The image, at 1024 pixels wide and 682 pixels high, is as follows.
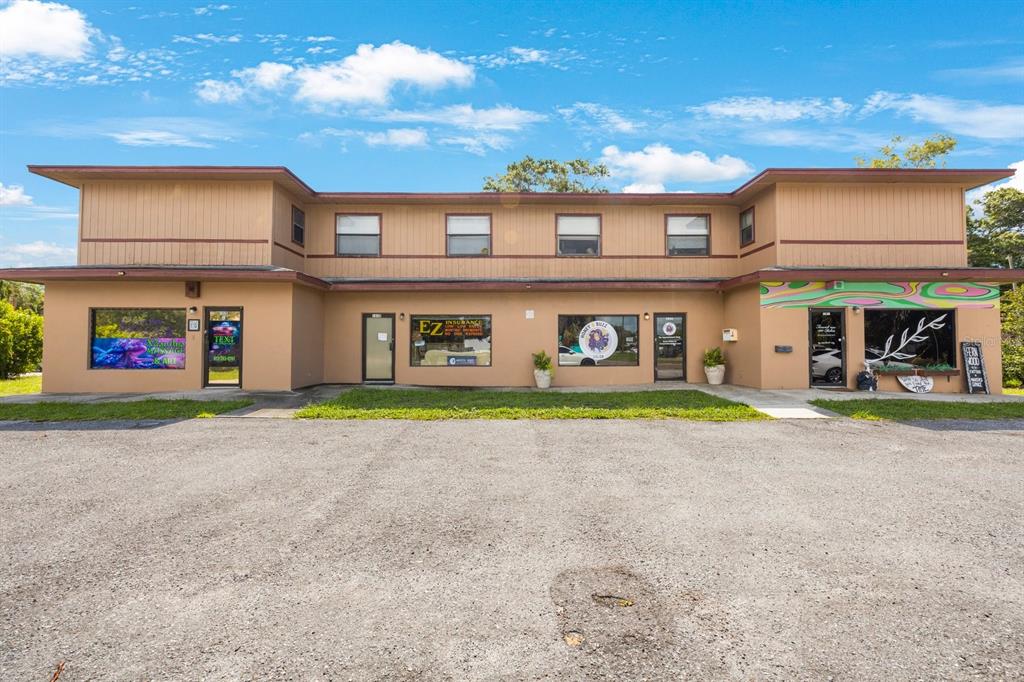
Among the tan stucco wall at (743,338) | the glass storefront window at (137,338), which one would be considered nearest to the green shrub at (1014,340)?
the tan stucco wall at (743,338)

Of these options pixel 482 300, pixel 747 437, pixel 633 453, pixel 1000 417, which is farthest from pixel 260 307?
pixel 1000 417

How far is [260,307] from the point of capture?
42.3ft

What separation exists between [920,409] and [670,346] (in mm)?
6276

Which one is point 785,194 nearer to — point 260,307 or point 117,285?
point 260,307

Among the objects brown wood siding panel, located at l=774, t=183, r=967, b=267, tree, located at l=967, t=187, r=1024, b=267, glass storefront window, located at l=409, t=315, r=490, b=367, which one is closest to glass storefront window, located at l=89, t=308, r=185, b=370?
glass storefront window, located at l=409, t=315, r=490, b=367

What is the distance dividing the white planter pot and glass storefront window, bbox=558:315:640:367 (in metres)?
2.08

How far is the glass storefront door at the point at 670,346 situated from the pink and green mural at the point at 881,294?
270 cm

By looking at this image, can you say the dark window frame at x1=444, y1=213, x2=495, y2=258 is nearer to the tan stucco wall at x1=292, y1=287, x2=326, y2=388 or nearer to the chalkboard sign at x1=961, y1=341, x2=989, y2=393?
the tan stucco wall at x1=292, y1=287, x2=326, y2=388

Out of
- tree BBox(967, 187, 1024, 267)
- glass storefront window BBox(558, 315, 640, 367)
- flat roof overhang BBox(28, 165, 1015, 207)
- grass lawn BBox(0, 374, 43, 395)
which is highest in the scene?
tree BBox(967, 187, 1024, 267)

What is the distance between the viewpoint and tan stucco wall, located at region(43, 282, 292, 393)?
42.1ft

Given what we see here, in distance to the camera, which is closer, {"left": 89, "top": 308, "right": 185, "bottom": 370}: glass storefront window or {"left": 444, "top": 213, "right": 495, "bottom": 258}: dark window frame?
{"left": 89, "top": 308, "right": 185, "bottom": 370}: glass storefront window

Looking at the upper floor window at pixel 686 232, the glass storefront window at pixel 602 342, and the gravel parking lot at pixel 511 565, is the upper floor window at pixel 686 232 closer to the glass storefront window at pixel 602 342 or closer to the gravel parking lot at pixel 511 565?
the glass storefront window at pixel 602 342

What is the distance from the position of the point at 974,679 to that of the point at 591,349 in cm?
1277

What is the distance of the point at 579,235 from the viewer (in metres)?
15.5
